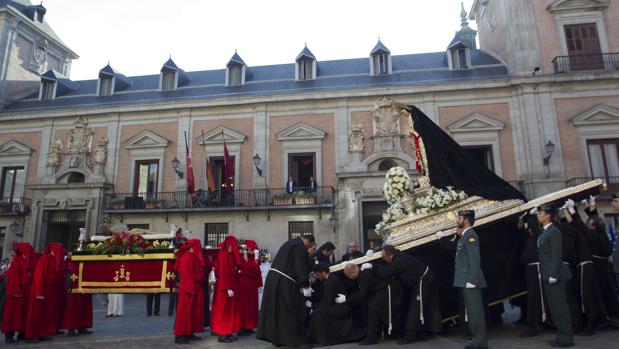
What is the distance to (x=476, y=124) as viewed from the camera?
18.0 m

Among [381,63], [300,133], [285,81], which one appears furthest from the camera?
[285,81]

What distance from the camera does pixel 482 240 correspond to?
19.6 ft


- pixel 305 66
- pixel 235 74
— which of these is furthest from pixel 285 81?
pixel 235 74

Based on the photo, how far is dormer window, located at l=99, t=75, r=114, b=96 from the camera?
2327 cm

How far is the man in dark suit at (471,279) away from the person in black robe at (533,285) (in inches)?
44.8

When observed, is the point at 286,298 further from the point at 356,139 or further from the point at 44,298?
the point at 356,139

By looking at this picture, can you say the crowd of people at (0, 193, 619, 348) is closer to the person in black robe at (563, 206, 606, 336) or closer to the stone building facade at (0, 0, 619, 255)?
the person in black robe at (563, 206, 606, 336)

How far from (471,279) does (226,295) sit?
386 cm

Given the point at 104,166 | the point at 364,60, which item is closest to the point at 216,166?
the point at 104,166

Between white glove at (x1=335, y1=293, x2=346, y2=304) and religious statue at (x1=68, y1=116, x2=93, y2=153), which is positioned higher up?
religious statue at (x1=68, y1=116, x2=93, y2=153)

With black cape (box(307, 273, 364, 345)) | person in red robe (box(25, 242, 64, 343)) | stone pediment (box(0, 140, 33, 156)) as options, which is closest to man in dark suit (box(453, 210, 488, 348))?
black cape (box(307, 273, 364, 345))

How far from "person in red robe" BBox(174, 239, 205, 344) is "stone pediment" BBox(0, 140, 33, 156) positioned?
18840 mm

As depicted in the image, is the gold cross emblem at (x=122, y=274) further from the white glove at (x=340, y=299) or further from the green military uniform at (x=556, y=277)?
the green military uniform at (x=556, y=277)

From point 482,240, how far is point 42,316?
24.5 feet
